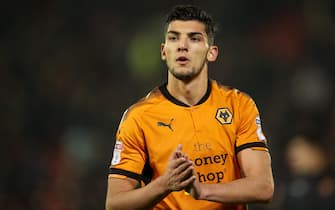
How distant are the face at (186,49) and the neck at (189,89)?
0.05 m

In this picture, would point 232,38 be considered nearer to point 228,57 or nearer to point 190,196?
point 228,57

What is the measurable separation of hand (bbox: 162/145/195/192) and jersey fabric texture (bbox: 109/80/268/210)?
0.41 metres

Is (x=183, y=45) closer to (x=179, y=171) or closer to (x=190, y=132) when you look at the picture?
Answer: (x=190, y=132)

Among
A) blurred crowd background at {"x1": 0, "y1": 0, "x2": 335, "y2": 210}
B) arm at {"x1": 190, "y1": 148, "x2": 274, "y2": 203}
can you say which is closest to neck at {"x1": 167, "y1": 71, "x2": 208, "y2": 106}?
arm at {"x1": 190, "y1": 148, "x2": 274, "y2": 203}

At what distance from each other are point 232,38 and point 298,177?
265 cm

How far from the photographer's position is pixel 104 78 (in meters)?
9.29

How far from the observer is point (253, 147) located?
3898mm

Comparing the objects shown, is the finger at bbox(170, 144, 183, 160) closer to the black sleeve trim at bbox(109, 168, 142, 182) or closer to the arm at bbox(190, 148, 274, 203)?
the arm at bbox(190, 148, 274, 203)

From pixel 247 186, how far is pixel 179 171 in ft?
1.49

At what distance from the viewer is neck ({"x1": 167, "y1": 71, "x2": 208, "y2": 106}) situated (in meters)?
3.98

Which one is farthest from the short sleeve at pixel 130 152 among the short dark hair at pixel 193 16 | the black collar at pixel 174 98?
the short dark hair at pixel 193 16

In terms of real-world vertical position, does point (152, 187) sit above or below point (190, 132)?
below

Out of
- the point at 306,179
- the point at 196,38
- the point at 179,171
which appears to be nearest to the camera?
the point at 179,171

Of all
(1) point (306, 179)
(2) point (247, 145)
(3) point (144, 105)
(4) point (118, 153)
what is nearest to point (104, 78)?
(1) point (306, 179)
